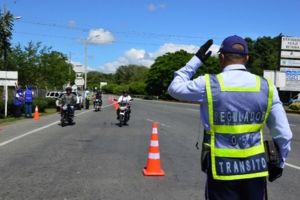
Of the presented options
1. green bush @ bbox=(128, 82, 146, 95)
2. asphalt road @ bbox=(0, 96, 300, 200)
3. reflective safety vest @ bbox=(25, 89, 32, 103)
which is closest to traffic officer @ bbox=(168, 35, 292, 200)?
asphalt road @ bbox=(0, 96, 300, 200)

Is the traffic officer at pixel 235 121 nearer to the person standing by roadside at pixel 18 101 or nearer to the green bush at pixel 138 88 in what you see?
the person standing by roadside at pixel 18 101

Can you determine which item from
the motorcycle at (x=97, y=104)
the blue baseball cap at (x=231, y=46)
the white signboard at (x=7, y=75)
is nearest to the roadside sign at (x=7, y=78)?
the white signboard at (x=7, y=75)

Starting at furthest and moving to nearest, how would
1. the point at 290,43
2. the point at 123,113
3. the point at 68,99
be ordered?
1. the point at 290,43
2. the point at 68,99
3. the point at 123,113

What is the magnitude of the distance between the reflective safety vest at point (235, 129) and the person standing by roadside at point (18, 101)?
26.1 metres

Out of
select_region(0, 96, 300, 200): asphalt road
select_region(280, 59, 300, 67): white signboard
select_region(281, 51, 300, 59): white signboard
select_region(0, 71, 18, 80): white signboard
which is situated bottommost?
select_region(0, 96, 300, 200): asphalt road

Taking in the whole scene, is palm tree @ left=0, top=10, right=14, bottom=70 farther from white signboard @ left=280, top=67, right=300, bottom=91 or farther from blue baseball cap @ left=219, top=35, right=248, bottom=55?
white signboard @ left=280, top=67, right=300, bottom=91

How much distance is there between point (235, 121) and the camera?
13.6ft

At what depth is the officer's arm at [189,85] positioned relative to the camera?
4195 millimetres

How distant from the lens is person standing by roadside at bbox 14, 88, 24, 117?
29203 millimetres

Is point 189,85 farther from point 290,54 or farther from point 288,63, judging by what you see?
point 290,54

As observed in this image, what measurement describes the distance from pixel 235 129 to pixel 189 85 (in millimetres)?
475

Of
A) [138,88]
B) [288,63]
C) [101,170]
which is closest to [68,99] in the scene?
[101,170]

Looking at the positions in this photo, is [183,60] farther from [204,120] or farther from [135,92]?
[204,120]

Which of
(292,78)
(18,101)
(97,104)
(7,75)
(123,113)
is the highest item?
(292,78)
